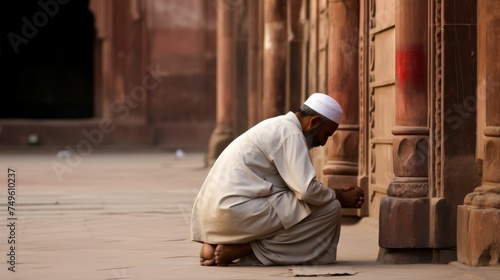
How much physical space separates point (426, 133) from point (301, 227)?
3.68 ft

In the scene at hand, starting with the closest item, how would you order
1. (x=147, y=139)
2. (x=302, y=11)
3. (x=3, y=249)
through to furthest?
1. (x=3, y=249)
2. (x=302, y=11)
3. (x=147, y=139)

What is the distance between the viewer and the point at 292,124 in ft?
26.0

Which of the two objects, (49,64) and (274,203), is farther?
(49,64)

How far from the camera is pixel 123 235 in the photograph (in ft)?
33.5

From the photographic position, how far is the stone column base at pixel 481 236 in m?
7.49

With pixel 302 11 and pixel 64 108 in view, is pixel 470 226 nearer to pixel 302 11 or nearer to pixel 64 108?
pixel 302 11

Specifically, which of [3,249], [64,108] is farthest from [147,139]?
[3,249]

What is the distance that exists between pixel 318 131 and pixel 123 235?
2805 millimetres

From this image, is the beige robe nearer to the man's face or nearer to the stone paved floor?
the man's face

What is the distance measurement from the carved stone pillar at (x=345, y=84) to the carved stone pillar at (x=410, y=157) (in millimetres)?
2739

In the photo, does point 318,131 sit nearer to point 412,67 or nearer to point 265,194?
point 265,194

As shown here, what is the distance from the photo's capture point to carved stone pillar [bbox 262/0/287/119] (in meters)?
16.5

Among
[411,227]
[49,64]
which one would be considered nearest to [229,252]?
[411,227]

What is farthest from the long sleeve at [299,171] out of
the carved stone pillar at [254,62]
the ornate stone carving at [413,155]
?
the carved stone pillar at [254,62]
